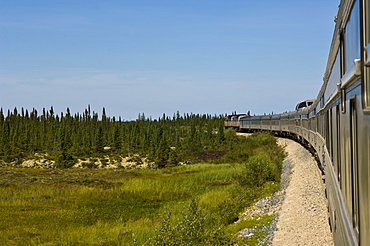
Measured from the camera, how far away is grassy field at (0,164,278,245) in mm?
17656

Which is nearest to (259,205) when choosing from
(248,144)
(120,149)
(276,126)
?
(276,126)

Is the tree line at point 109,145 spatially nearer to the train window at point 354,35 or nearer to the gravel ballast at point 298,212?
the gravel ballast at point 298,212

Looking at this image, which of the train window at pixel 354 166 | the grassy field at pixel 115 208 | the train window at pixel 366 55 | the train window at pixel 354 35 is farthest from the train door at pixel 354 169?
the grassy field at pixel 115 208

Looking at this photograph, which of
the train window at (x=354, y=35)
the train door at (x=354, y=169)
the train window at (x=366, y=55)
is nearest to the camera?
the train window at (x=366, y=55)

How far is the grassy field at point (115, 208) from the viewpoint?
695 inches

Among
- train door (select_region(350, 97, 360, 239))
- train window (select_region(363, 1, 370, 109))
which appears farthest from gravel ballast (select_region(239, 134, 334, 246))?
train window (select_region(363, 1, 370, 109))

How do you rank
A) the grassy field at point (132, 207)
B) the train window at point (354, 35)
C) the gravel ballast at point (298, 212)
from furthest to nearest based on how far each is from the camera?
1. the grassy field at point (132, 207)
2. the gravel ballast at point (298, 212)
3. the train window at point (354, 35)

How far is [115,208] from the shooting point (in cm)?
2805

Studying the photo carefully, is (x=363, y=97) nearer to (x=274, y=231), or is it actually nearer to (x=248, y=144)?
(x=274, y=231)

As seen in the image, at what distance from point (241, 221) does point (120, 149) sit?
237 feet

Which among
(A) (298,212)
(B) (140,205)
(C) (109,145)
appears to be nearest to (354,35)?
(A) (298,212)

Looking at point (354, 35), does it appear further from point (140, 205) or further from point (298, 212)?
point (140, 205)

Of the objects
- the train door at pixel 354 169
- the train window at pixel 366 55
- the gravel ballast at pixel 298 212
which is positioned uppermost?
the train window at pixel 366 55

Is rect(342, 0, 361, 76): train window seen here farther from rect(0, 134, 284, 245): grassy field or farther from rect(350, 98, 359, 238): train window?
rect(0, 134, 284, 245): grassy field
